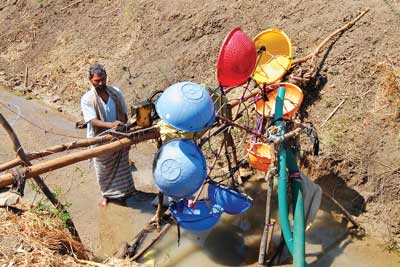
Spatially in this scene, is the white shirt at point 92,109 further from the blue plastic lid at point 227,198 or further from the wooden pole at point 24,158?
the blue plastic lid at point 227,198

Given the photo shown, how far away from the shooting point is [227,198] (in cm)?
457

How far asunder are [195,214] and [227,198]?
1.07ft

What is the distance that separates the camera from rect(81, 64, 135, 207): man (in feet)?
16.8

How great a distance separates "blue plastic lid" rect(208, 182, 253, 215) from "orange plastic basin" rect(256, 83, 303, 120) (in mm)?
923

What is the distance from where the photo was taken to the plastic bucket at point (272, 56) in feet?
18.7

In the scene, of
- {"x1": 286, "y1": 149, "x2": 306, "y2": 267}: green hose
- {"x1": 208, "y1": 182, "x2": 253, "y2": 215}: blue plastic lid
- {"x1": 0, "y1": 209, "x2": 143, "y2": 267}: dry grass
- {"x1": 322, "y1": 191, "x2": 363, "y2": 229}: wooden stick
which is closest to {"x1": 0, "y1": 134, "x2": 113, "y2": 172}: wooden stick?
{"x1": 0, "y1": 209, "x2": 143, "y2": 267}: dry grass

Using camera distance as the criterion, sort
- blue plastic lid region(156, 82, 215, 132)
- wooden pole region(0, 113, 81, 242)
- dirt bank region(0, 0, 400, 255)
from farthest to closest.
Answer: dirt bank region(0, 0, 400, 255) < blue plastic lid region(156, 82, 215, 132) < wooden pole region(0, 113, 81, 242)

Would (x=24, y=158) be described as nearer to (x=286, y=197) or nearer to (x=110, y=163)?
(x=110, y=163)

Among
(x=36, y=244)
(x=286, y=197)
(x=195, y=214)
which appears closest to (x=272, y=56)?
(x=286, y=197)

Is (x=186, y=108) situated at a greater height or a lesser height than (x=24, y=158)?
greater

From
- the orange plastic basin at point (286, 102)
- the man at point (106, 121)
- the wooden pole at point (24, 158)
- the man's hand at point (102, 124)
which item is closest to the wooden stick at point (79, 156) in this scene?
the wooden pole at point (24, 158)

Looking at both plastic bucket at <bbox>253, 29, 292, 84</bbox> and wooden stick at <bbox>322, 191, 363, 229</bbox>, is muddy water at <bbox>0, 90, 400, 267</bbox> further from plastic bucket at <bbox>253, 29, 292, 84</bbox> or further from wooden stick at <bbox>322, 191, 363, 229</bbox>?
plastic bucket at <bbox>253, 29, 292, 84</bbox>

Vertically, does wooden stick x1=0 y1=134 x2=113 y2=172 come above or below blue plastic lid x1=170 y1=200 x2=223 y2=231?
above

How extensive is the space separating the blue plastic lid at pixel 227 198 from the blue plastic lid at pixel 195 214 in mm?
95
